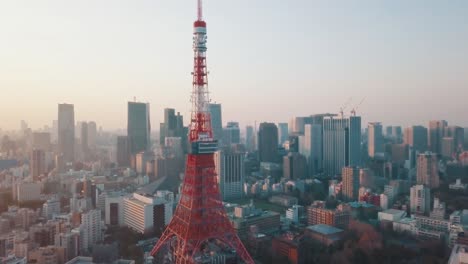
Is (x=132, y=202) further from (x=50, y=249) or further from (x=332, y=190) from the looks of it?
(x=332, y=190)

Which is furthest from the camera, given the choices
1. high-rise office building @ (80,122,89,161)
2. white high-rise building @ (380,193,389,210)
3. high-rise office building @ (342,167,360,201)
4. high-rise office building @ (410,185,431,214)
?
high-rise office building @ (80,122,89,161)

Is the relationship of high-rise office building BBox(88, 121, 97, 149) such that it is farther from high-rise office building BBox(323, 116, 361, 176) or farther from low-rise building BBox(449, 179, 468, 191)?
low-rise building BBox(449, 179, 468, 191)

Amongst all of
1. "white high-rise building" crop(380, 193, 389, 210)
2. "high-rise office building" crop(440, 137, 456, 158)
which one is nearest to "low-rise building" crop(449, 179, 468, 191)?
"white high-rise building" crop(380, 193, 389, 210)

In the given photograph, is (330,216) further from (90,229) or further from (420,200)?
(90,229)

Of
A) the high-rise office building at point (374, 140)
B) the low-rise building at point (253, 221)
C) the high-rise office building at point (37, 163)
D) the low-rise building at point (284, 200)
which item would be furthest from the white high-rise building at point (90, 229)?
the high-rise office building at point (374, 140)

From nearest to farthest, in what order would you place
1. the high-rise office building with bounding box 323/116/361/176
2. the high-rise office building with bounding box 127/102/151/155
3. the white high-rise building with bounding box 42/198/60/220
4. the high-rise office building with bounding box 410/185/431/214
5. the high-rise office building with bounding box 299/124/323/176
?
1. the white high-rise building with bounding box 42/198/60/220
2. the high-rise office building with bounding box 410/185/431/214
3. the high-rise office building with bounding box 323/116/361/176
4. the high-rise office building with bounding box 299/124/323/176
5. the high-rise office building with bounding box 127/102/151/155

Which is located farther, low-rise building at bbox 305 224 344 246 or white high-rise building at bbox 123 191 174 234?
white high-rise building at bbox 123 191 174 234

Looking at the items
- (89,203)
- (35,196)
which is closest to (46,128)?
(35,196)
